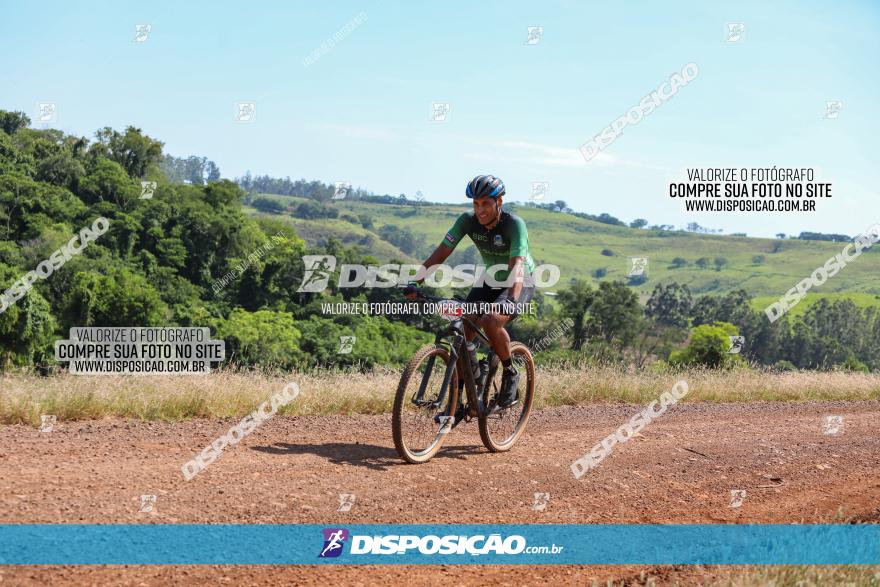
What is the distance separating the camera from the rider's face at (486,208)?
770 centimetres

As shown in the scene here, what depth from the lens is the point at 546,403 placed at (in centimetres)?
1186

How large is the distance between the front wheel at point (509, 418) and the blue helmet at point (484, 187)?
178cm

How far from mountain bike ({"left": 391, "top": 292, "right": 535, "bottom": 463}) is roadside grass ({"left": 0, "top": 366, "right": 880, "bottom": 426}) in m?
2.48

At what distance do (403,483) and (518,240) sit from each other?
9.03 ft

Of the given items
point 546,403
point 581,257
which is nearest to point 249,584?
point 546,403

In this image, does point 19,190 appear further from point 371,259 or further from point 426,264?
point 426,264

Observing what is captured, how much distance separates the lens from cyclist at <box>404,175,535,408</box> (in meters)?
7.64

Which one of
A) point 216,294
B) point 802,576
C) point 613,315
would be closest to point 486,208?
point 802,576

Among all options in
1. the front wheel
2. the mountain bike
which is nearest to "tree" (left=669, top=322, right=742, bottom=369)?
the front wheel

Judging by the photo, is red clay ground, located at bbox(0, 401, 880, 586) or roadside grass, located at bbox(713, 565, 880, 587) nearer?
roadside grass, located at bbox(713, 565, 880, 587)

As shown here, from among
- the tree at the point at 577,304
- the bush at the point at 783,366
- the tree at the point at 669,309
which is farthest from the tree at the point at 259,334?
the tree at the point at 669,309

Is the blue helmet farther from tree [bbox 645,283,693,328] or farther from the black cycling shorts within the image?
tree [bbox 645,283,693,328]

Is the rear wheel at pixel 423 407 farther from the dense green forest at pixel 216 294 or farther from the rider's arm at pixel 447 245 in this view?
the dense green forest at pixel 216 294

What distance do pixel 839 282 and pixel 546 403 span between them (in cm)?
18921
